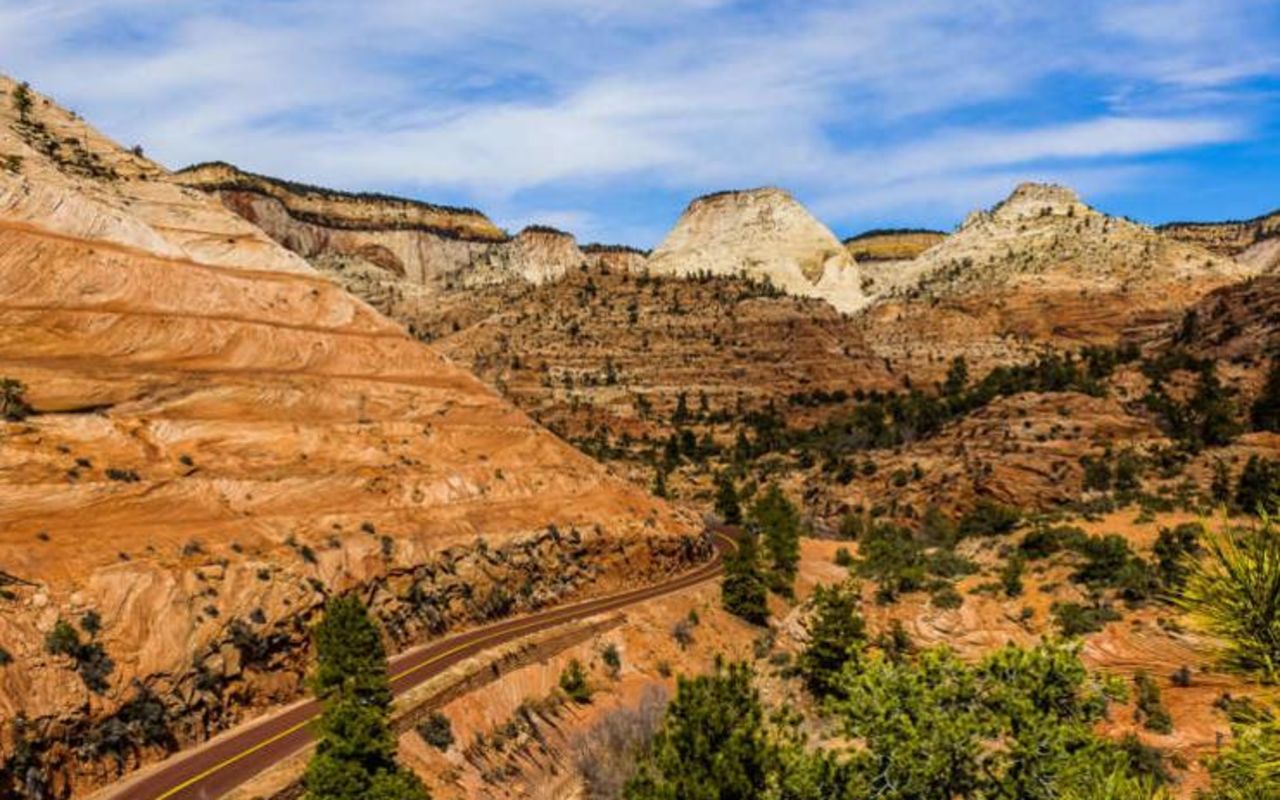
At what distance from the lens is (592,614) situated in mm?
48469

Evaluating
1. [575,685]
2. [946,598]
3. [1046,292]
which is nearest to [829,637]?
[946,598]

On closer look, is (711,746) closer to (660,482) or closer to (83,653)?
(83,653)

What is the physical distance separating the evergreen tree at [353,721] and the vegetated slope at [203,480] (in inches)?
308

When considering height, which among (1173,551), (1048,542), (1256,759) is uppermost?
(1256,759)

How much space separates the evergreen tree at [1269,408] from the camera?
221 feet

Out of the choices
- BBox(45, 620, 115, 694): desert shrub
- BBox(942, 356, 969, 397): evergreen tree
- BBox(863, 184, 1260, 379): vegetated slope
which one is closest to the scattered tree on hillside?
BBox(45, 620, 115, 694): desert shrub

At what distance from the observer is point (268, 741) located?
30.5 metres

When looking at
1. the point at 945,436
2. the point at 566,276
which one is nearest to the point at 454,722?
the point at 945,436

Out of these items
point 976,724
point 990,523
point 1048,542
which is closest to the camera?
point 976,724

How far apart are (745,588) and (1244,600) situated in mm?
46819

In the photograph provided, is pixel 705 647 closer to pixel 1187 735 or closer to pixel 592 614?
pixel 592 614

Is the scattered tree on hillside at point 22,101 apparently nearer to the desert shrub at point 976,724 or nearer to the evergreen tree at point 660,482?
the evergreen tree at point 660,482

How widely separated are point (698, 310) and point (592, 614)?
332ft

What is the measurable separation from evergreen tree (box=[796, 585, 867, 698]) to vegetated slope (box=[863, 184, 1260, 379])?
115m
